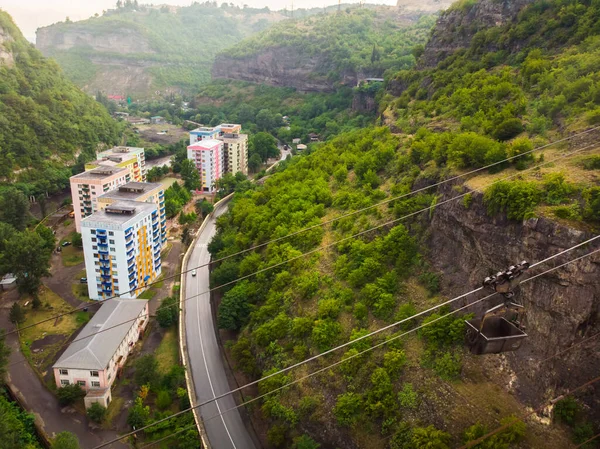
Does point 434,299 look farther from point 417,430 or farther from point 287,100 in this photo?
point 287,100

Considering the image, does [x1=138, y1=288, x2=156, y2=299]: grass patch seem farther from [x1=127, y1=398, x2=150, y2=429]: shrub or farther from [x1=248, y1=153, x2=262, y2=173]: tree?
[x1=248, y1=153, x2=262, y2=173]: tree

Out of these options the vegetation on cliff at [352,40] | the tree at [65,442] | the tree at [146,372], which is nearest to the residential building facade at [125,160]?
the tree at [146,372]

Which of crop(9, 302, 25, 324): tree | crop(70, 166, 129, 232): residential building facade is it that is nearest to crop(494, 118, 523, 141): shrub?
crop(9, 302, 25, 324): tree

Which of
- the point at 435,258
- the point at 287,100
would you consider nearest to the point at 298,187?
the point at 435,258

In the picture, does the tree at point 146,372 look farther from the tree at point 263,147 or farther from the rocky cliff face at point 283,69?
the rocky cliff face at point 283,69

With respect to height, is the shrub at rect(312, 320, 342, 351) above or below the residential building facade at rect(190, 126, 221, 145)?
below

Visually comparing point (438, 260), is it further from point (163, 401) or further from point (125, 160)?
point (125, 160)
